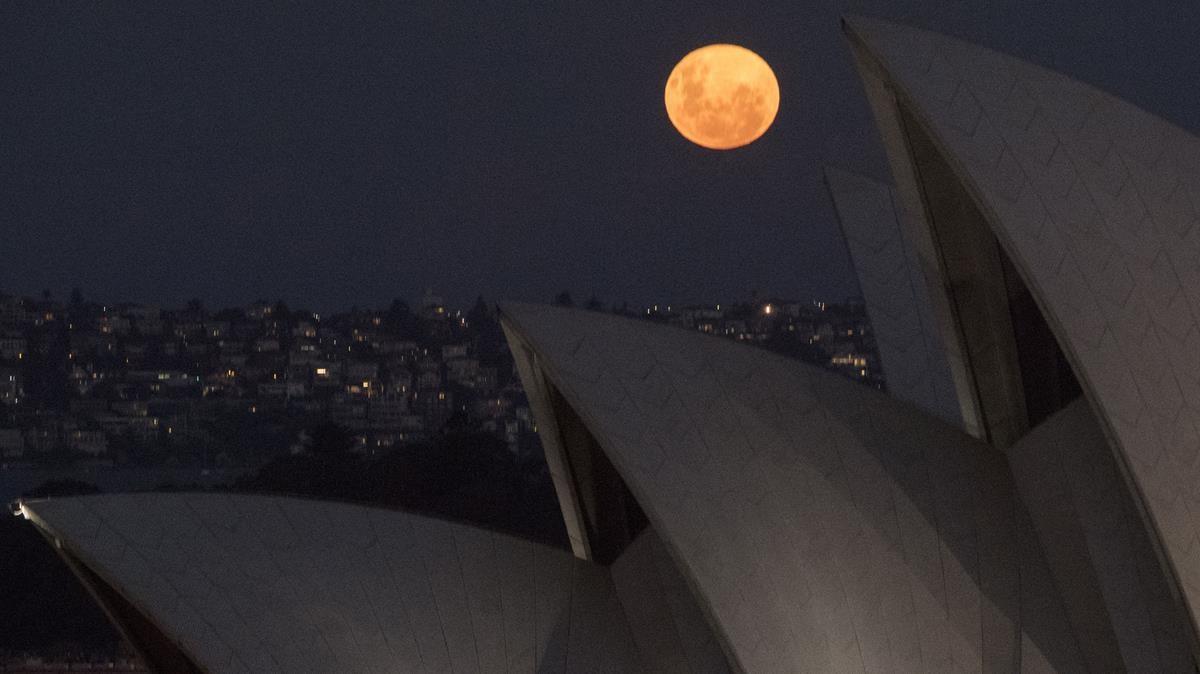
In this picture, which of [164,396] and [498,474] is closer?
[498,474]

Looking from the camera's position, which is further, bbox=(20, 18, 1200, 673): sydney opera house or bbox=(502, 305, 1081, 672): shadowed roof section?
bbox=(502, 305, 1081, 672): shadowed roof section

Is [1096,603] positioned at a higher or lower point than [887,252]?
lower

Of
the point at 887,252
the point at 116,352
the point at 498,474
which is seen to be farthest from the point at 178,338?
the point at 887,252

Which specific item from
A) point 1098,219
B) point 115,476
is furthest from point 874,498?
point 115,476

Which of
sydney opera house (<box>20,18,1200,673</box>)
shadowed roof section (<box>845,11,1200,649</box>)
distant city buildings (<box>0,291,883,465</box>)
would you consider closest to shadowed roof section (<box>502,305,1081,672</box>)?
sydney opera house (<box>20,18,1200,673</box>)

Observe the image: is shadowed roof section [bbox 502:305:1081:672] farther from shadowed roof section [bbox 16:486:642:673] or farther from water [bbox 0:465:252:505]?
water [bbox 0:465:252:505]

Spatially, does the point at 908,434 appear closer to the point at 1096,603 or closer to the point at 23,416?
the point at 1096,603

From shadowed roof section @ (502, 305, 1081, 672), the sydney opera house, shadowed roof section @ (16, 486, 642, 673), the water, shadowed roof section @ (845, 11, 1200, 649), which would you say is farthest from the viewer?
the water
